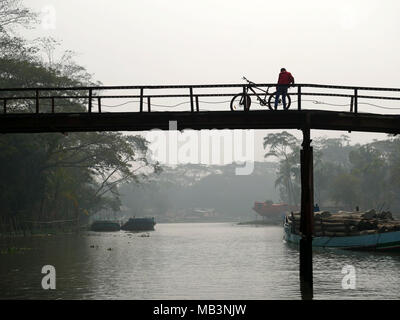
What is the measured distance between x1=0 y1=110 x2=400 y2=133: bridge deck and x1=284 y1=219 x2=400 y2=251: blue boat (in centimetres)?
1675

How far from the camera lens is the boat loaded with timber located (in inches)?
1642

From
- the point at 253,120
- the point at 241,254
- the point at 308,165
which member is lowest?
the point at 241,254

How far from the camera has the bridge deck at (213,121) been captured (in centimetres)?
2600

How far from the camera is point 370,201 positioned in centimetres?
12544

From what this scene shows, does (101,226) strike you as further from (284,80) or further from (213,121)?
(284,80)

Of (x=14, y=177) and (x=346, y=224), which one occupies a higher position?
(x=14, y=177)

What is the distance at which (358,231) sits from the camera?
44.4 meters

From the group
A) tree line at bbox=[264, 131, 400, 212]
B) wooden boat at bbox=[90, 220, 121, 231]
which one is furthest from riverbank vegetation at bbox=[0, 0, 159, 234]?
tree line at bbox=[264, 131, 400, 212]

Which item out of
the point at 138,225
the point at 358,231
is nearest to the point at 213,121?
the point at 358,231

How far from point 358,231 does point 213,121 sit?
22.5 meters
